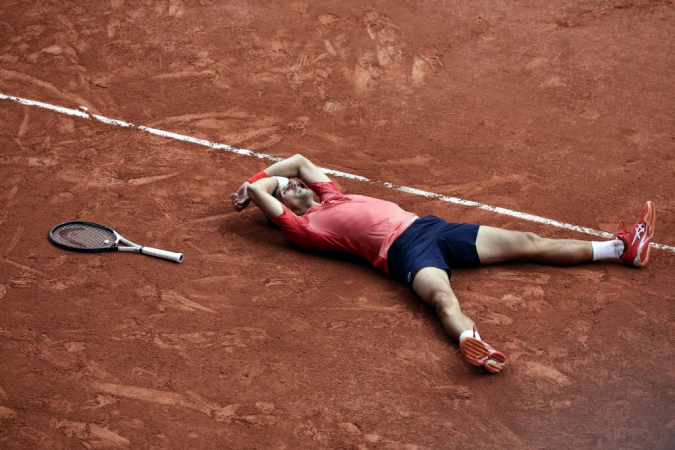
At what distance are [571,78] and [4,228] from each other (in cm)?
651

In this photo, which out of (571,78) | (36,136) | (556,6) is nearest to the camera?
(36,136)

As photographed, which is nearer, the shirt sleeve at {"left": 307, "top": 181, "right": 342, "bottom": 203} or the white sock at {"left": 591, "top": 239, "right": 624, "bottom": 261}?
the white sock at {"left": 591, "top": 239, "right": 624, "bottom": 261}

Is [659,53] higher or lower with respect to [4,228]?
higher

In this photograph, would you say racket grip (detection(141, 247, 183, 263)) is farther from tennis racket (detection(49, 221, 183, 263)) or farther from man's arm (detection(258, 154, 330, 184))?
man's arm (detection(258, 154, 330, 184))

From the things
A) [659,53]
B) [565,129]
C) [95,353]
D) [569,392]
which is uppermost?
[659,53]

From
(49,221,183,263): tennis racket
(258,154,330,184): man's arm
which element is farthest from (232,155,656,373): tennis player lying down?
(49,221,183,263): tennis racket

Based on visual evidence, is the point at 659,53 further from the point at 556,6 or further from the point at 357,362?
the point at 357,362

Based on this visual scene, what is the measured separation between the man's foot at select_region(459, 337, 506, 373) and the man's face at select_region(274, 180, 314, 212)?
2234 mm

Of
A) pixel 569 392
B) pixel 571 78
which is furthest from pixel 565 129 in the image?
pixel 569 392

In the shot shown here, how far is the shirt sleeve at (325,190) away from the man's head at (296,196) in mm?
117

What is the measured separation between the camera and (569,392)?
6277 millimetres

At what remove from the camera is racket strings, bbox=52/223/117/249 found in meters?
7.64

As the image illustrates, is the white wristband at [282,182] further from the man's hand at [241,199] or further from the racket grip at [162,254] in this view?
the racket grip at [162,254]

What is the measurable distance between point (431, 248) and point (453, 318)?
2.65 ft
